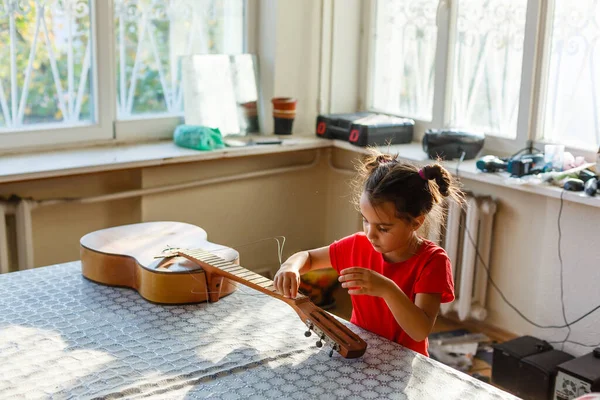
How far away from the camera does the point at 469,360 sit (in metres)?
2.95

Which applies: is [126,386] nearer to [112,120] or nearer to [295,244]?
[112,120]

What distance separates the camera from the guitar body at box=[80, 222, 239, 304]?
1780 mm

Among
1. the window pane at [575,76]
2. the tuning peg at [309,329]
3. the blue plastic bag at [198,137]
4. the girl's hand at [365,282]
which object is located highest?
the window pane at [575,76]

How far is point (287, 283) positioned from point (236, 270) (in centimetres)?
19

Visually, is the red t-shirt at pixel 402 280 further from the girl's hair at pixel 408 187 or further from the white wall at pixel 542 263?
the white wall at pixel 542 263

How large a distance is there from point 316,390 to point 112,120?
6.64ft

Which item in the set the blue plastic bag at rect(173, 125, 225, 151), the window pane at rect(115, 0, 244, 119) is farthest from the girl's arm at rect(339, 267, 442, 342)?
the window pane at rect(115, 0, 244, 119)

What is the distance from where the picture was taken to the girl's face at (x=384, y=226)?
1.60m

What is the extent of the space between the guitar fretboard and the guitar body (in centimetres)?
3

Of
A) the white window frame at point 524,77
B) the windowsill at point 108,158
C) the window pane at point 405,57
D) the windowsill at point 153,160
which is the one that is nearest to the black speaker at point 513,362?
the windowsill at point 153,160

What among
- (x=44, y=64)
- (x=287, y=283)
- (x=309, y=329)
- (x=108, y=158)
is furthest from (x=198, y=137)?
(x=309, y=329)

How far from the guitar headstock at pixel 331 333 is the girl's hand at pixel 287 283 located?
37 mm

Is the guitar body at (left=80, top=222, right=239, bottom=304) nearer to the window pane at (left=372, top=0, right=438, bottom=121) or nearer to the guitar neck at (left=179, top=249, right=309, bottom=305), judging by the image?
the guitar neck at (left=179, top=249, right=309, bottom=305)

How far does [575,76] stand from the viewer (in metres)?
2.82
